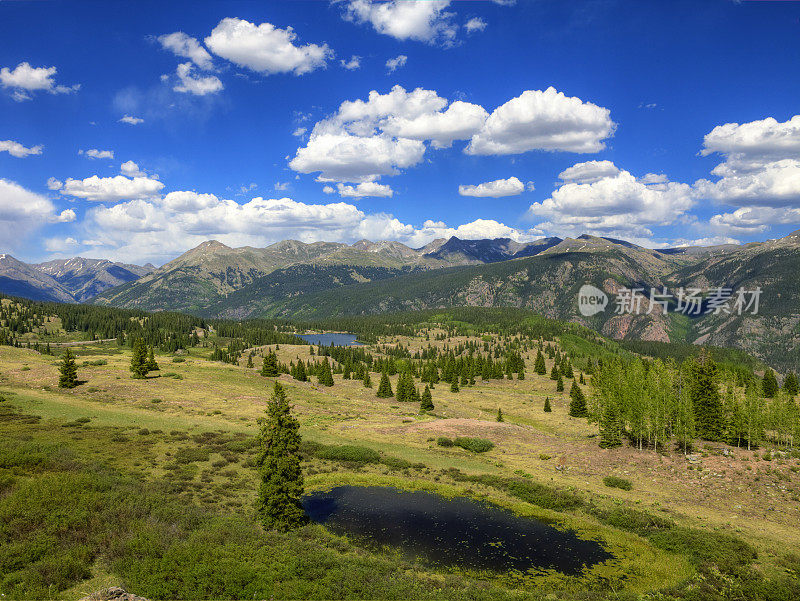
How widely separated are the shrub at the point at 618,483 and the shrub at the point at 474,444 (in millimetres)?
20679

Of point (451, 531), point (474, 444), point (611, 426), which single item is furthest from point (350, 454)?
point (611, 426)

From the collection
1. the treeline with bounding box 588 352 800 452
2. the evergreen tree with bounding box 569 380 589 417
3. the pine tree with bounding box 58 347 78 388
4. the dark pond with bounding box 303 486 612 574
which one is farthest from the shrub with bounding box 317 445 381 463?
the evergreen tree with bounding box 569 380 589 417

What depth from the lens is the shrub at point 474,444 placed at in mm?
71938

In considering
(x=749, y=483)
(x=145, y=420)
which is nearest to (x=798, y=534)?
(x=749, y=483)

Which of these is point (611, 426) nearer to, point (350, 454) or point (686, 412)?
point (686, 412)

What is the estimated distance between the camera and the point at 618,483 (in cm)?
5491

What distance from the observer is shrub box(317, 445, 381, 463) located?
63.4 metres

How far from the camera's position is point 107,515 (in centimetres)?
3078

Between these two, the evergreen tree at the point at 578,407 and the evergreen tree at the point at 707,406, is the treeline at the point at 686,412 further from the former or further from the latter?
the evergreen tree at the point at 578,407

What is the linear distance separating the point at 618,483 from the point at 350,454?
1522 inches

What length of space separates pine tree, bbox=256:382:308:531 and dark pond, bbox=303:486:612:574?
22.1ft

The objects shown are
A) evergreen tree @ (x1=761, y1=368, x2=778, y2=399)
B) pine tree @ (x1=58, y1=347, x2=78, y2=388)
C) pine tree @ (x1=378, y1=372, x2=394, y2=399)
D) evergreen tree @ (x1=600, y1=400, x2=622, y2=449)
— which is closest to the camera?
evergreen tree @ (x1=600, y1=400, x2=622, y2=449)

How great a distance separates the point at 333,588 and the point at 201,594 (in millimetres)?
8024

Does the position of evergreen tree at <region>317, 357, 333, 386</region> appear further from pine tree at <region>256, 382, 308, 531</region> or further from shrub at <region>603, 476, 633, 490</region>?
pine tree at <region>256, 382, 308, 531</region>
